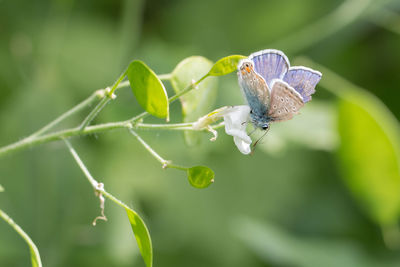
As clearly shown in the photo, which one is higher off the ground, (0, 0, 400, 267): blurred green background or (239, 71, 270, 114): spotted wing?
(239, 71, 270, 114): spotted wing

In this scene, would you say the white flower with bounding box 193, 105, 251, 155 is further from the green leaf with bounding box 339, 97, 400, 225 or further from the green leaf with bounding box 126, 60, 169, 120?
the green leaf with bounding box 339, 97, 400, 225

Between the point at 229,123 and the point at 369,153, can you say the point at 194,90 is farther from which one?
the point at 369,153

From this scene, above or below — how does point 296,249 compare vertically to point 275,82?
below

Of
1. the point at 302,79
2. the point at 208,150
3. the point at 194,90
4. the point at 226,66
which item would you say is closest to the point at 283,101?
the point at 302,79

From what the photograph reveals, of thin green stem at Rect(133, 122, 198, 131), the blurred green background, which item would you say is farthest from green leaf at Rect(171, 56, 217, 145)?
the blurred green background

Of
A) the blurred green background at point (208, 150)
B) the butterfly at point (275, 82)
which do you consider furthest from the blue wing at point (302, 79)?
the blurred green background at point (208, 150)

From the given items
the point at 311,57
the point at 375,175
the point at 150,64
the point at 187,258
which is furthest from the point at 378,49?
the point at 187,258
